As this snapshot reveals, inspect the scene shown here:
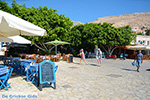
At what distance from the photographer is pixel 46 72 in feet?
19.5

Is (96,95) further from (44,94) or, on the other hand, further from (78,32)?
(78,32)

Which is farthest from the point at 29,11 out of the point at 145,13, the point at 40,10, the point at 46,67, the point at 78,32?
the point at 145,13

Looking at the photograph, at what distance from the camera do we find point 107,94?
18.0 ft

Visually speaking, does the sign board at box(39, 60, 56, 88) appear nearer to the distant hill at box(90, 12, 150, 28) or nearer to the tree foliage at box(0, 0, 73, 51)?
the tree foliage at box(0, 0, 73, 51)

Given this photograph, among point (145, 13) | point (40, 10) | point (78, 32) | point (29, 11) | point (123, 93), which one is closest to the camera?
point (123, 93)

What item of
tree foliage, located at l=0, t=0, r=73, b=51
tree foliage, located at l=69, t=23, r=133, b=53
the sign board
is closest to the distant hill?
tree foliage, located at l=69, t=23, r=133, b=53

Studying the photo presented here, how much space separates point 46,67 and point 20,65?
310 cm

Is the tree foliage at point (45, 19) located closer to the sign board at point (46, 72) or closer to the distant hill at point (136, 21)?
the sign board at point (46, 72)

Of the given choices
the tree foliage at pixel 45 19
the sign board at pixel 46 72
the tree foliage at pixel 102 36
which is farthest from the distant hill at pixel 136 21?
the sign board at pixel 46 72

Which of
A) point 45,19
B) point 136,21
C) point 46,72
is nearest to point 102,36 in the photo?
point 45,19

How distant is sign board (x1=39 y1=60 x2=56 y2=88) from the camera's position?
5857 millimetres

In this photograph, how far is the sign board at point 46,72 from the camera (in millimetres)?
5857

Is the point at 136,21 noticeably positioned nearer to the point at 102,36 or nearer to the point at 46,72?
the point at 102,36

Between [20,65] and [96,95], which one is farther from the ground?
[20,65]
